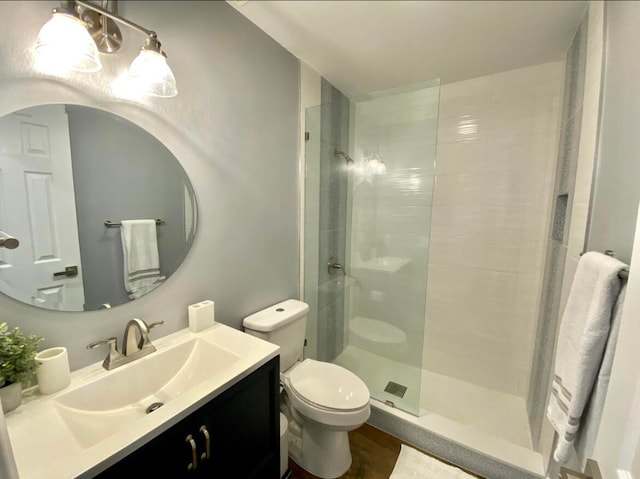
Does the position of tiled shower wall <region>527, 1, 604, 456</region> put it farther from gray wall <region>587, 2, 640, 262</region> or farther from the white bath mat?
the white bath mat

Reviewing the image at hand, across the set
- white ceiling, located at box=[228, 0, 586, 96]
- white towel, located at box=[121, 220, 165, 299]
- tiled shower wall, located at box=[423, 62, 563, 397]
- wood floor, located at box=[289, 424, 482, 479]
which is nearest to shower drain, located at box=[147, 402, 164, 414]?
white towel, located at box=[121, 220, 165, 299]

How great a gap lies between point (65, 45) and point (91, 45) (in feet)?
0.20

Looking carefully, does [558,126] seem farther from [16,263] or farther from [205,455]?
[16,263]

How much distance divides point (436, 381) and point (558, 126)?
1890mm

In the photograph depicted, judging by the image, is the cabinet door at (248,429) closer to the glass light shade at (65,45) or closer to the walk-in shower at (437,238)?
the walk-in shower at (437,238)

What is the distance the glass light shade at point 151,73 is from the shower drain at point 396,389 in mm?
1971

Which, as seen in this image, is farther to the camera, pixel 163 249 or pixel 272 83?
pixel 272 83

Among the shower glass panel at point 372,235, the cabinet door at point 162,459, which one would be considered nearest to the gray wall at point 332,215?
the shower glass panel at point 372,235

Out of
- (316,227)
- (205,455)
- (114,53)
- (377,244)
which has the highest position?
(114,53)

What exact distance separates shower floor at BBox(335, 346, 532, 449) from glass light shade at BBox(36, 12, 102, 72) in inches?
81.3

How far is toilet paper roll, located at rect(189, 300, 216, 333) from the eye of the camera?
1.10 metres

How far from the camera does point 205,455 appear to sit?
771mm

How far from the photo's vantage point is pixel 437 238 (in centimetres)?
200

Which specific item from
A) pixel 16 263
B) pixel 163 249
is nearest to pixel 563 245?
pixel 163 249
